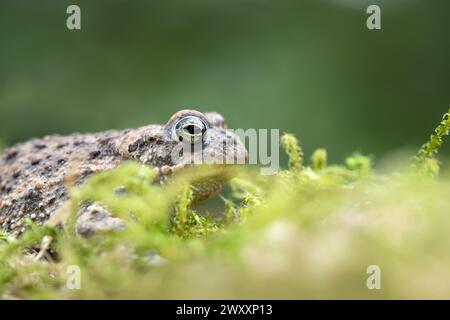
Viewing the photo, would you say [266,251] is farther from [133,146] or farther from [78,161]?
[78,161]

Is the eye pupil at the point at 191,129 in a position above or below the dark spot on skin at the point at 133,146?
above

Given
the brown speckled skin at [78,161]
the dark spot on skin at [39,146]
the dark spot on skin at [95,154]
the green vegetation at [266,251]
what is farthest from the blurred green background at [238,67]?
the green vegetation at [266,251]

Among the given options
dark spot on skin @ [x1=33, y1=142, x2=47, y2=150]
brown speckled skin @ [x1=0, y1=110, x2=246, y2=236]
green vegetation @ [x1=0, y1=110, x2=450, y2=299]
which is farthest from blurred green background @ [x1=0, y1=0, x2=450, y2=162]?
green vegetation @ [x1=0, y1=110, x2=450, y2=299]

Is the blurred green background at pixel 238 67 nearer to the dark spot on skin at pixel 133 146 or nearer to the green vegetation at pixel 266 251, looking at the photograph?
the dark spot on skin at pixel 133 146

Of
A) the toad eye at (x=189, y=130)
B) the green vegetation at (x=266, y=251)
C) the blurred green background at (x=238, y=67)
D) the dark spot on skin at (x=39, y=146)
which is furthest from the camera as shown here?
the blurred green background at (x=238, y=67)

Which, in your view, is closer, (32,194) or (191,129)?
(191,129)

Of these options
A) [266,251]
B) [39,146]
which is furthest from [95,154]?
[266,251]
